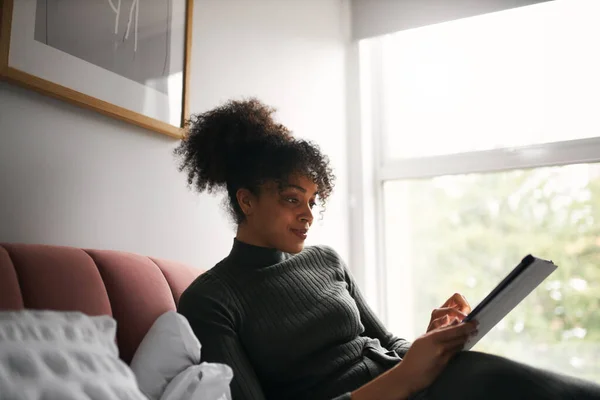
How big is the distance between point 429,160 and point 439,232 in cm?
31

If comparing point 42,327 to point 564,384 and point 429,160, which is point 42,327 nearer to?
point 564,384

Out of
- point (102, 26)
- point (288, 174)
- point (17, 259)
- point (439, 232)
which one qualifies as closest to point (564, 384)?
point (288, 174)

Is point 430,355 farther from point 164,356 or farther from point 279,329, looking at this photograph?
point 164,356

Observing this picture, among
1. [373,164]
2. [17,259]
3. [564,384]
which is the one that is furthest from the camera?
[373,164]

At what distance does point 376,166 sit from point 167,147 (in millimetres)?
1314

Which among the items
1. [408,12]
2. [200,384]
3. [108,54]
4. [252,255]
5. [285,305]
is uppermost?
[408,12]

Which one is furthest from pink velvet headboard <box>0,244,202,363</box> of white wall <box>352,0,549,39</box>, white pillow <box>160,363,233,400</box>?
white wall <box>352,0,549,39</box>

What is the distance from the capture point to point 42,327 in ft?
2.36

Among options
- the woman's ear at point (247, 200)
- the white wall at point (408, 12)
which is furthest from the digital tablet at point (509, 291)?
the white wall at point (408, 12)

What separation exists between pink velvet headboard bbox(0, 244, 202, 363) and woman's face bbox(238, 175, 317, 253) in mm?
223

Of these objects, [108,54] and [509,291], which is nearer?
[509,291]

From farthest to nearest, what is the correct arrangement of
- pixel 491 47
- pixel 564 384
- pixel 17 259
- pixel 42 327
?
pixel 491 47 → pixel 17 259 → pixel 564 384 → pixel 42 327

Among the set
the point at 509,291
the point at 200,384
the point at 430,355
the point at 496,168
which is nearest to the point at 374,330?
the point at 430,355

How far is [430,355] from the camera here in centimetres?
105
